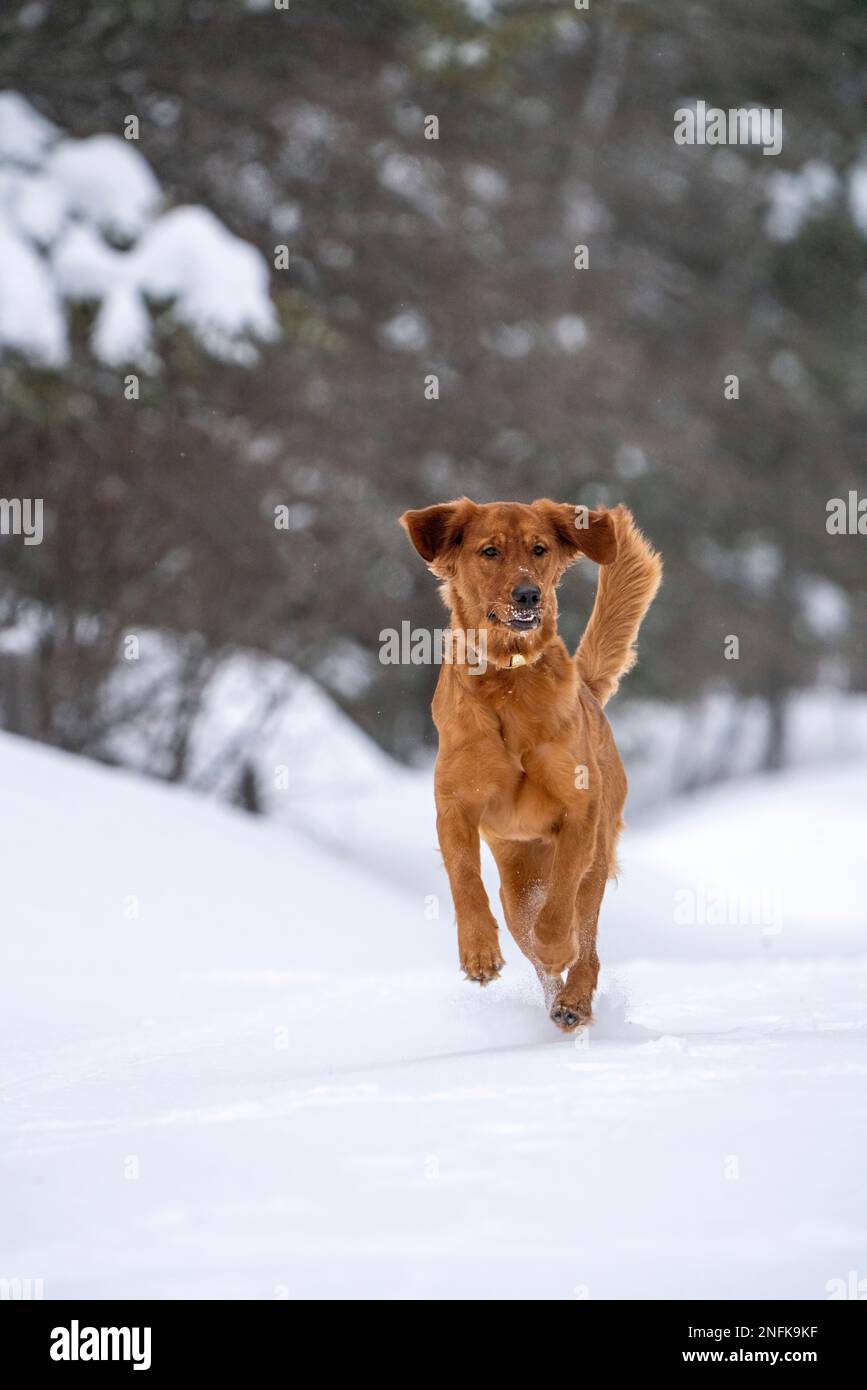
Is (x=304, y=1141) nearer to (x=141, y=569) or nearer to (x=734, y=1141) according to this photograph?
(x=734, y=1141)

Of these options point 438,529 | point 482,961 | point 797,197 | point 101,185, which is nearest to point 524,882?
point 482,961

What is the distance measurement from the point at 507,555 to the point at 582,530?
0.27 m

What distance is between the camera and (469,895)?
4199mm

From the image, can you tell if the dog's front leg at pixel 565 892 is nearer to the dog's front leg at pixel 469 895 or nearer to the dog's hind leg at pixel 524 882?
the dog's front leg at pixel 469 895

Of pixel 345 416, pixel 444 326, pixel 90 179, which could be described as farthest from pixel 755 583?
pixel 90 179

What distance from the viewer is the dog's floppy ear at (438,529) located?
439 centimetres

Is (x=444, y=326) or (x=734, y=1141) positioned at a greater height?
(x=444, y=326)

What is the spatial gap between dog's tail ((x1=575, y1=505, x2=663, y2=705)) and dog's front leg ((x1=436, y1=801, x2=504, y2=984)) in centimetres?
107

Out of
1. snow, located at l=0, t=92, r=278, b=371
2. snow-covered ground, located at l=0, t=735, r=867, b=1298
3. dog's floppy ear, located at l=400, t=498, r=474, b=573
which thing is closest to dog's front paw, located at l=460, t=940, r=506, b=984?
snow-covered ground, located at l=0, t=735, r=867, b=1298

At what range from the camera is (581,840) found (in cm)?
435

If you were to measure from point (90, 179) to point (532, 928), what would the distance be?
606 centimetres

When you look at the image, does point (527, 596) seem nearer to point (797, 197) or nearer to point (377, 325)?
point (377, 325)

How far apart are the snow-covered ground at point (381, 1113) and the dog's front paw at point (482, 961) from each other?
210 millimetres

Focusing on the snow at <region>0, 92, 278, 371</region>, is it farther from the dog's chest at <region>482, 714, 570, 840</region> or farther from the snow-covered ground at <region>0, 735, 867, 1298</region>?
the dog's chest at <region>482, 714, 570, 840</region>
